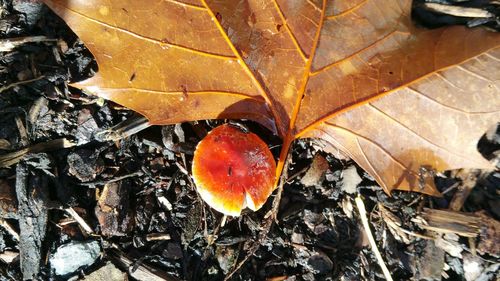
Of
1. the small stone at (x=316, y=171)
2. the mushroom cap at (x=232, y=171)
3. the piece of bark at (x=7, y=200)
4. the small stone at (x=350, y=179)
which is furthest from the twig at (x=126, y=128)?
the small stone at (x=350, y=179)

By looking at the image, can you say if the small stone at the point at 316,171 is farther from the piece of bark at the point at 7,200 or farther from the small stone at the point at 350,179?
the piece of bark at the point at 7,200

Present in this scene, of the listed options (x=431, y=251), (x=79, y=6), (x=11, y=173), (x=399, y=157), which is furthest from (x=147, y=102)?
(x=431, y=251)

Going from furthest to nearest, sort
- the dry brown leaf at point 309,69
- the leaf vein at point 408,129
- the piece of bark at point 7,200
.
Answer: the piece of bark at point 7,200 → the leaf vein at point 408,129 → the dry brown leaf at point 309,69

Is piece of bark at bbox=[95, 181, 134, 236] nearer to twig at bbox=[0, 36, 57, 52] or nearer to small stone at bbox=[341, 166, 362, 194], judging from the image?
twig at bbox=[0, 36, 57, 52]

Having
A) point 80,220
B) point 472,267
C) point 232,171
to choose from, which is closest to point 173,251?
point 80,220

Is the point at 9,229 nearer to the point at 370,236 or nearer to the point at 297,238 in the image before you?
the point at 297,238

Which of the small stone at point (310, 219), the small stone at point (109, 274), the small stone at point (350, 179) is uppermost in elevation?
the small stone at point (350, 179)

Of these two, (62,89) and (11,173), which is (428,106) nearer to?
(62,89)

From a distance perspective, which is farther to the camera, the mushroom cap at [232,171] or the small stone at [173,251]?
the small stone at [173,251]
